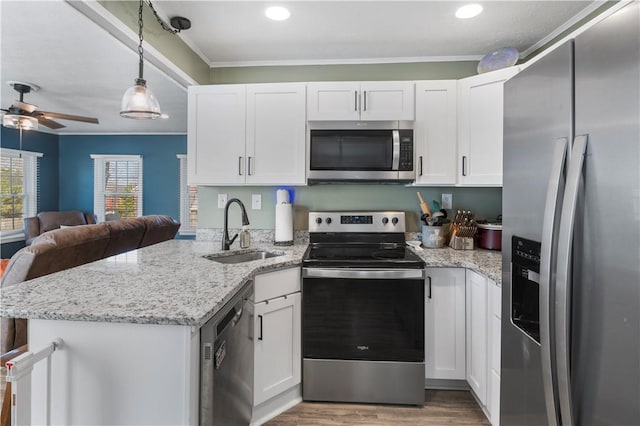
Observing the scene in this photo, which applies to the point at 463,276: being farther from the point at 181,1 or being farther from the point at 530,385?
the point at 181,1

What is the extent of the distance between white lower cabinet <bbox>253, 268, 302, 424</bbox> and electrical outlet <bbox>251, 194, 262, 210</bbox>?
37.7 inches

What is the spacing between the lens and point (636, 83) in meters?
0.71

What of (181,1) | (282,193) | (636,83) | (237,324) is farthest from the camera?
(282,193)

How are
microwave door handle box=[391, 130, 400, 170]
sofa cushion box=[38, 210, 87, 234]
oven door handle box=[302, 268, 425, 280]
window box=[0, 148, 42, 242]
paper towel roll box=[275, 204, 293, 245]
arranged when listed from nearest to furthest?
oven door handle box=[302, 268, 425, 280] < microwave door handle box=[391, 130, 400, 170] < paper towel roll box=[275, 204, 293, 245] < window box=[0, 148, 42, 242] < sofa cushion box=[38, 210, 87, 234]

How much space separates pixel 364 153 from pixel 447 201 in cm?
87

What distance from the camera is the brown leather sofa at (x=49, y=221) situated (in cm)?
561

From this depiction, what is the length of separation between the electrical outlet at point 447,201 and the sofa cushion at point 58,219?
251 inches

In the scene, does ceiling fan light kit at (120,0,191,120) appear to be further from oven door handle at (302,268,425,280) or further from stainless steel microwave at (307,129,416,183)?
oven door handle at (302,268,425,280)

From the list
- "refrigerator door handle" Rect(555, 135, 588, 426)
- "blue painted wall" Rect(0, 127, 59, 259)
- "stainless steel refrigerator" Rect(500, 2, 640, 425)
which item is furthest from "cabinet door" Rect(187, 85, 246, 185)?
"blue painted wall" Rect(0, 127, 59, 259)

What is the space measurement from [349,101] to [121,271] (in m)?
1.81

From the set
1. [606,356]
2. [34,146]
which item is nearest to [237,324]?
[606,356]

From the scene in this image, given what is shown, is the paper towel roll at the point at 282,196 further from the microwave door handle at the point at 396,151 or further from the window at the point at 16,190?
the window at the point at 16,190

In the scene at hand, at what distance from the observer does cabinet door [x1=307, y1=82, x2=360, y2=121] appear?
2416 mm

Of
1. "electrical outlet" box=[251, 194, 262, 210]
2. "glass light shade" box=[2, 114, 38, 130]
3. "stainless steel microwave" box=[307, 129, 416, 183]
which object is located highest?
"glass light shade" box=[2, 114, 38, 130]
